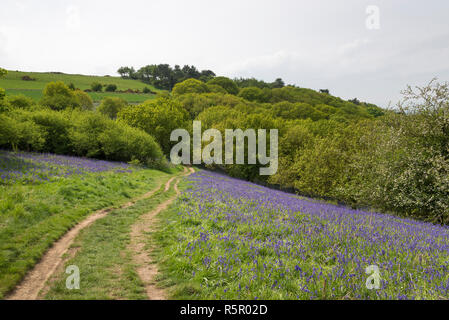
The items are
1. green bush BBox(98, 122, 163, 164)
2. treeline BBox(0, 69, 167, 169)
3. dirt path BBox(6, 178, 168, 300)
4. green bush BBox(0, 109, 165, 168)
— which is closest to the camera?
dirt path BBox(6, 178, 168, 300)

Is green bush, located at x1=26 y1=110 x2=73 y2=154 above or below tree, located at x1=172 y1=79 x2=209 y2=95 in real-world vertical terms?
below

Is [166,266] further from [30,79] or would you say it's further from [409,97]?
[30,79]

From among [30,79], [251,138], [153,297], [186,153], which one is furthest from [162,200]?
[30,79]

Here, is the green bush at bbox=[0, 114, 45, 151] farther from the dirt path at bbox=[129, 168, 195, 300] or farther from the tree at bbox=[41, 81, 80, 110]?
the tree at bbox=[41, 81, 80, 110]

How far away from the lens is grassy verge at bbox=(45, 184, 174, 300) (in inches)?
246

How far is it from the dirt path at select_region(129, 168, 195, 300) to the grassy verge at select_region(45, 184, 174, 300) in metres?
0.17

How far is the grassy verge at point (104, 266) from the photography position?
625 centimetres

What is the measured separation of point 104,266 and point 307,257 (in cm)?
614

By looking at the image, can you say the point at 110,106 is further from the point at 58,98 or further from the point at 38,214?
the point at 38,214

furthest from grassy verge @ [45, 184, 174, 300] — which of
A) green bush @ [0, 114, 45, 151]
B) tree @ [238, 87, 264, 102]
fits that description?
tree @ [238, 87, 264, 102]

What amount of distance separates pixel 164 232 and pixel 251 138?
41502 mm

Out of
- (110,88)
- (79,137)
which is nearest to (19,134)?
(79,137)

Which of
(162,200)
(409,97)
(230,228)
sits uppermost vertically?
(409,97)
